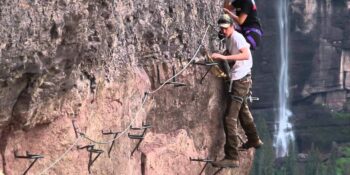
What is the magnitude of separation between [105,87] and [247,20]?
2118mm

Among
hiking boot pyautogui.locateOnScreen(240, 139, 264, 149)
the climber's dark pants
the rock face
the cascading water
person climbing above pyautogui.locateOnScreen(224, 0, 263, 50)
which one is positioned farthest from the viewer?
the cascading water

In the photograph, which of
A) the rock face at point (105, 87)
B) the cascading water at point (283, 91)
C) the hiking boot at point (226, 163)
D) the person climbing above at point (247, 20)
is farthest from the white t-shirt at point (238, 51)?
the cascading water at point (283, 91)

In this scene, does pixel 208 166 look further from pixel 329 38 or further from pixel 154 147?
pixel 329 38

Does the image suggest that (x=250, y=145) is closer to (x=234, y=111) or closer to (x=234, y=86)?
(x=234, y=111)

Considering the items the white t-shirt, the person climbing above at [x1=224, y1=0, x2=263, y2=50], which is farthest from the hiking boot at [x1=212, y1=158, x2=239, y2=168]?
the person climbing above at [x1=224, y1=0, x2=263, y2=50]

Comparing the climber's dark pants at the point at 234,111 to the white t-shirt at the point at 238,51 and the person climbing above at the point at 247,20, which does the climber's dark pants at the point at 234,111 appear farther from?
the person climbing above at the point at 247,20

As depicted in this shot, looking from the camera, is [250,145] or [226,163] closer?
[226,163]

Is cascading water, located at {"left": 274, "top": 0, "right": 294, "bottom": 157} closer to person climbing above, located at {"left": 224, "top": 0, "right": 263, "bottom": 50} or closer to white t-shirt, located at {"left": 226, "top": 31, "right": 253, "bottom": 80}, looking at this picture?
person climbing above, located at {"left": 224, "top": 0, "right": 263, "bottom": 50}

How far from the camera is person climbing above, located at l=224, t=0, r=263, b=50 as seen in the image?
7.27 m

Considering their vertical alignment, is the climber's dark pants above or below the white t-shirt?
below

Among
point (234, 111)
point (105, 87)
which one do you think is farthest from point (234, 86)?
point (105, 87)

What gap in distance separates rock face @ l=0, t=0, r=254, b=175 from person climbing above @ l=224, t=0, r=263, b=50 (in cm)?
30

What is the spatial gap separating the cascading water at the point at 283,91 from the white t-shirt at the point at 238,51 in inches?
2136

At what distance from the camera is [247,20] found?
7348 mm
